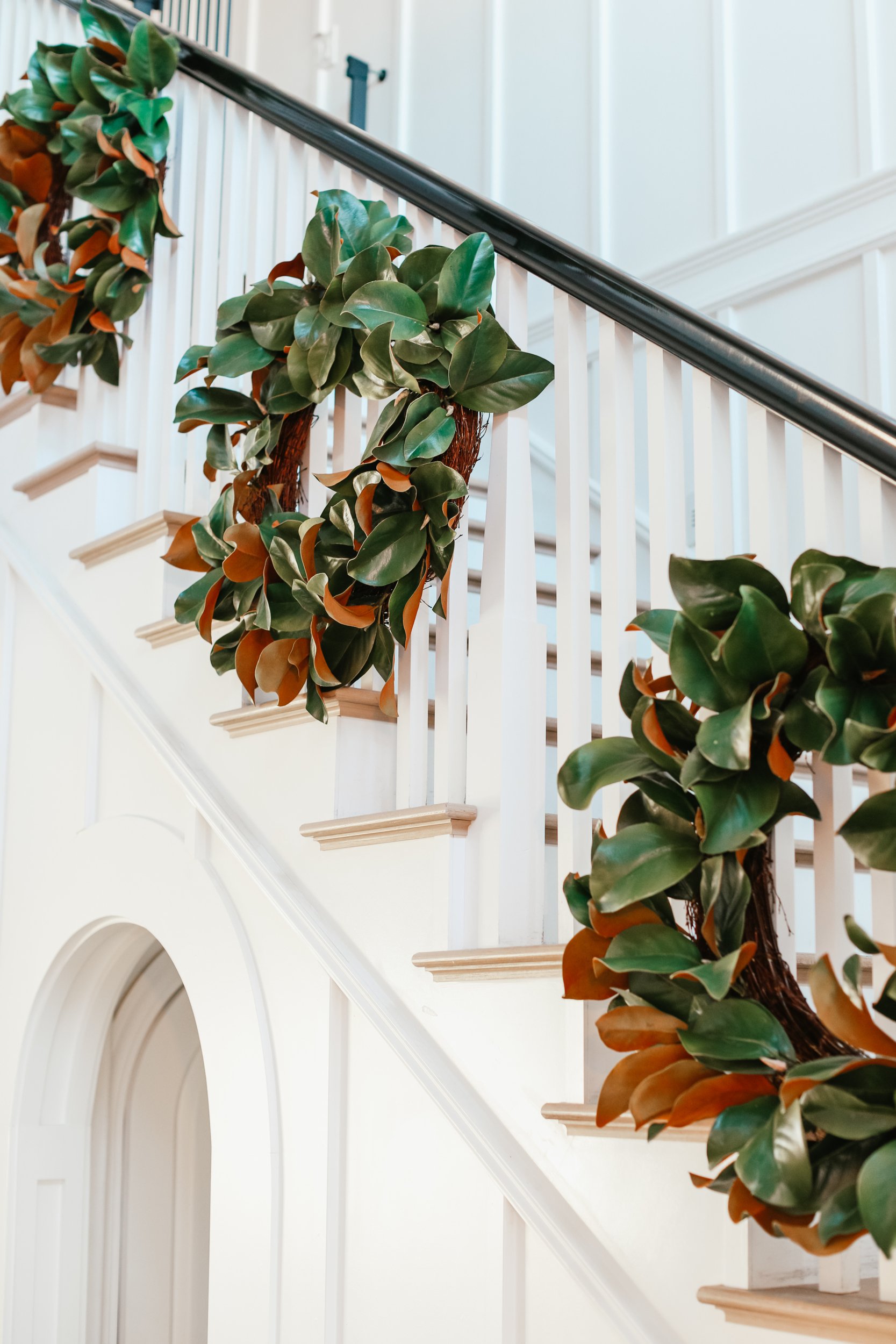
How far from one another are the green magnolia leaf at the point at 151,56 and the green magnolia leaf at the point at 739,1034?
230cm

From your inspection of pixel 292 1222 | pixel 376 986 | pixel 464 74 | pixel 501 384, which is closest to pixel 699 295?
pixel 464 74

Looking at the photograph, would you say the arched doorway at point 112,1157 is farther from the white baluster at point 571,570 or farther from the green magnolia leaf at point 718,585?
the green magnolia leaf at point 718,585

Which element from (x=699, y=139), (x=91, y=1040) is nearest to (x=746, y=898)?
(x=91, y=1040)

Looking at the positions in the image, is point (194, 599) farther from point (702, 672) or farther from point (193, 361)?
A: point (702, 672)

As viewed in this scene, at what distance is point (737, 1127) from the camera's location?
1359 millimetres

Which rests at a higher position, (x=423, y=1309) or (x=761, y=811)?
(x=761, y=811)

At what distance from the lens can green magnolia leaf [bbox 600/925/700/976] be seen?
1449mm

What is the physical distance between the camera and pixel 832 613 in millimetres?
1402

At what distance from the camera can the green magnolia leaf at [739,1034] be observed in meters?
1.38

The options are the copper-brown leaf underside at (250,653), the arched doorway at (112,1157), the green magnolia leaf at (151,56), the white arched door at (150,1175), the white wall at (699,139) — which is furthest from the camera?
the white wall at (699,139)

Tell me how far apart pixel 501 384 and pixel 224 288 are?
3.09 feet

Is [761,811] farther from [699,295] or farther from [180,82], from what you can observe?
[699,295]

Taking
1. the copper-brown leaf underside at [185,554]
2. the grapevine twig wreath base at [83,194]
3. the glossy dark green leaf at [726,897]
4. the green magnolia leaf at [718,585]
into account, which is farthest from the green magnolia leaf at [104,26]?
the glossy dark green leaf at [726,897]

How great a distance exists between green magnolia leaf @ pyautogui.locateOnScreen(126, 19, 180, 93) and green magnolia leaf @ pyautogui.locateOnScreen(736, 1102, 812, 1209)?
2.43 m
